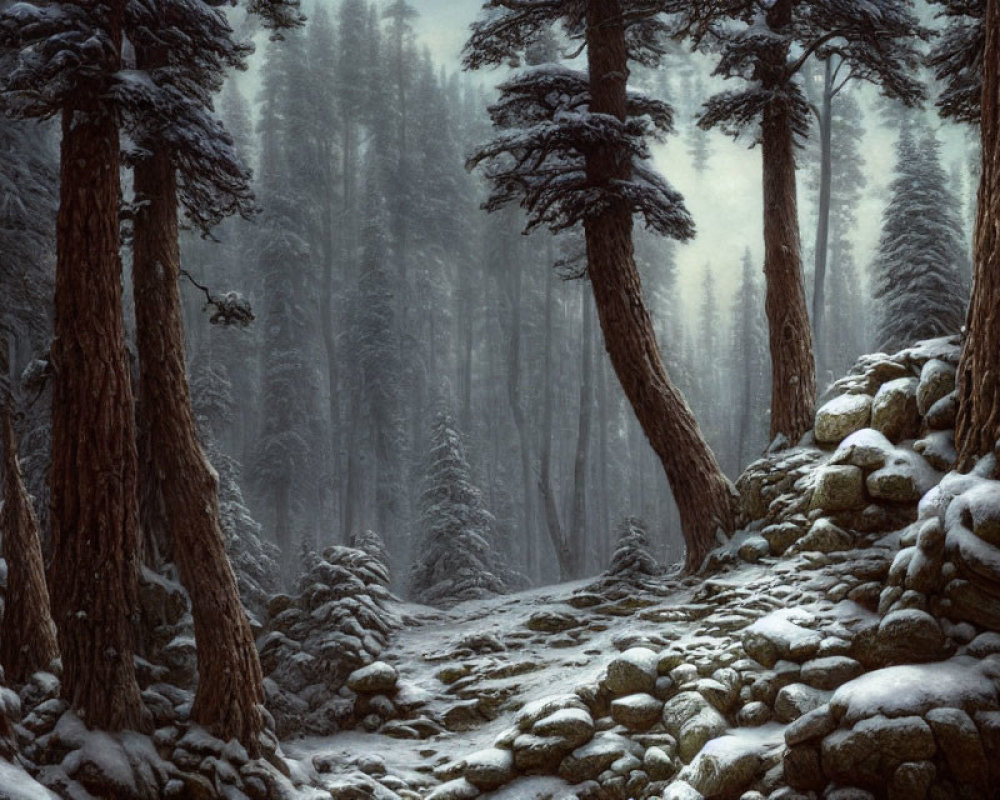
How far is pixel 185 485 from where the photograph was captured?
817cm

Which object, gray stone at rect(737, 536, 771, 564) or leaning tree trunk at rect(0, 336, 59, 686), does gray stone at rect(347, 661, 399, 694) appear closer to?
leaning tree trunk at rect(0, 336, 59, 686)

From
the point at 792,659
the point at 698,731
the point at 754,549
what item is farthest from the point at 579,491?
the point at 698,731

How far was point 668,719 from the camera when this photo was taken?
22.4 ft

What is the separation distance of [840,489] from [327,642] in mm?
6815

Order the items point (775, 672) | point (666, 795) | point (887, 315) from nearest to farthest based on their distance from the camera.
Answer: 1. point (666, 795)
2. point (775, 672)
3. point (887, 315)

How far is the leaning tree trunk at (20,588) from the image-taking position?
8.79 metres

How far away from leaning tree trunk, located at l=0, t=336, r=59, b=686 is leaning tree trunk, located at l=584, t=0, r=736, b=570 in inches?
305

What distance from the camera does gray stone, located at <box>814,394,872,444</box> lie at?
9.35 m

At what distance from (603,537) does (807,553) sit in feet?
79.1

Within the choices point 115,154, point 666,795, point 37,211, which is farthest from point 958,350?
point 37,211

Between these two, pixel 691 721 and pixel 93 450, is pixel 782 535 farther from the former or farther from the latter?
pixel 93 450

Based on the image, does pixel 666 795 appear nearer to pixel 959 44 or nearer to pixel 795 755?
pixel 795 755

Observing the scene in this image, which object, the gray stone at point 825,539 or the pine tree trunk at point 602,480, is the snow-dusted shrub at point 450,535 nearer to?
the gray stone at point 825,539

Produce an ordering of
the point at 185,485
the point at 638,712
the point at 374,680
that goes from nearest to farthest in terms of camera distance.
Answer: the point at 638,712
the point at 185,485
the point at 374,680
